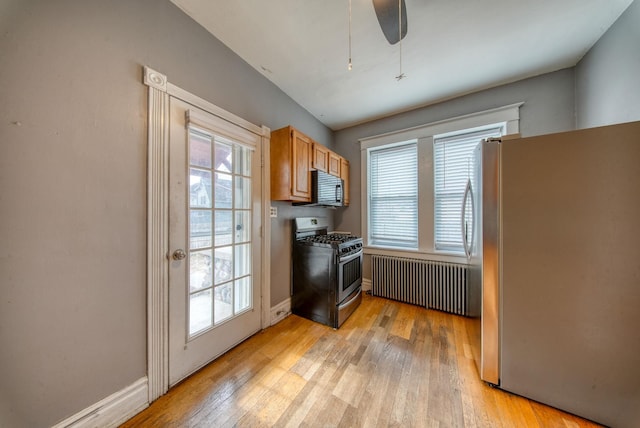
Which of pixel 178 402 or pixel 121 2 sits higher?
pixel 121 2

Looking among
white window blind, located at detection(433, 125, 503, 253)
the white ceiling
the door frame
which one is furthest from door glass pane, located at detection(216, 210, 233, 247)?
white window blind, located at detection(433, 125, 503, 253)

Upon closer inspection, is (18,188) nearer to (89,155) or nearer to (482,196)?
(89,155)

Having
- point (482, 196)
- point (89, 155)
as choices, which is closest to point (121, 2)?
point (89, 155)

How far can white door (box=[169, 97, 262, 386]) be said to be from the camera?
1.47 meters

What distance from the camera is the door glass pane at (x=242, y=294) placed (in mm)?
1951

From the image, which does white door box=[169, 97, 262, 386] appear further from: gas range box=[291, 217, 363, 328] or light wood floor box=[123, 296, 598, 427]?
gas range box=[291, 217, 363, 328]

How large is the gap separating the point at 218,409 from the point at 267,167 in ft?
6.54

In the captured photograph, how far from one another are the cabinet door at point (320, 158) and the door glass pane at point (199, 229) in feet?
4.49

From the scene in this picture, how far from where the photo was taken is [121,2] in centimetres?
122

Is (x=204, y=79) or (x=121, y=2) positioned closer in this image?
(x=121, y=2)

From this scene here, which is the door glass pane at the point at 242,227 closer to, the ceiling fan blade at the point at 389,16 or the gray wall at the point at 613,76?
the ceiling fan blade at the point at 389,16

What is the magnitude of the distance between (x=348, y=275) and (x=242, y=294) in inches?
47.0

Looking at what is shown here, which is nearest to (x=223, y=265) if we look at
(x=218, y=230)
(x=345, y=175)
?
(x=218, y=230)

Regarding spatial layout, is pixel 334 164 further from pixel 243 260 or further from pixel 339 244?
pixel 243 260
